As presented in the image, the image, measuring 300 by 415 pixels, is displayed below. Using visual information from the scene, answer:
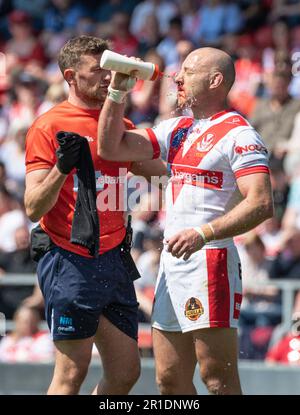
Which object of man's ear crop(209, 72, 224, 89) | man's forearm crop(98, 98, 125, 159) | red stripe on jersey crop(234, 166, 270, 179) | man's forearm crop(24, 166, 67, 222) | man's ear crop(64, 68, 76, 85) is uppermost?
man's ear crop(64, 68, 76, 85)

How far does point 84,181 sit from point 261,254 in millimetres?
4789

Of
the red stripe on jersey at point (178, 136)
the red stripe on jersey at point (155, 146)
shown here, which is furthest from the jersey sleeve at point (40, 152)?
the red stripe on jersey at point (178, 136)

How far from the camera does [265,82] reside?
13266mm

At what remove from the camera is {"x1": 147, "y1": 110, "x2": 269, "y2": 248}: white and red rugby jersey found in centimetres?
670

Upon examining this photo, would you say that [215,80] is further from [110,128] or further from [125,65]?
[110,128]

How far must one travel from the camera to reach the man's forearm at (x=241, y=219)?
6.54 metres

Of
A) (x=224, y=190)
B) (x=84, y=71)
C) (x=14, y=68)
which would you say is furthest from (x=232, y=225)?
(x=14, y=68)

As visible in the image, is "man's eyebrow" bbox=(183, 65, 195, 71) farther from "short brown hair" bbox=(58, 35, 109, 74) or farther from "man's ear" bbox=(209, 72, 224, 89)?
"short brown hair" bbox=(58, 35, 109, 74)

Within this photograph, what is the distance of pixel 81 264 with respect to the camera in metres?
7.04

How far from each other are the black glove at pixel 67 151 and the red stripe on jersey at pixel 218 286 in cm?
97

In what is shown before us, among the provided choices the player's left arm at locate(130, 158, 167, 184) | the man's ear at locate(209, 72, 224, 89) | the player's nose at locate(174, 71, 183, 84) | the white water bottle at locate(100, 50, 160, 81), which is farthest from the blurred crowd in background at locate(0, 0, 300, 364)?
the white water bottle at locate(100, 50, 160, 81)

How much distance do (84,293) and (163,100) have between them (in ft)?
20.2

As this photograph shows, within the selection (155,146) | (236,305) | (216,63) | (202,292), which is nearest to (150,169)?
(155,146)

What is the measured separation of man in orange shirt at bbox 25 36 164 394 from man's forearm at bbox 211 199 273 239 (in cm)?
87
